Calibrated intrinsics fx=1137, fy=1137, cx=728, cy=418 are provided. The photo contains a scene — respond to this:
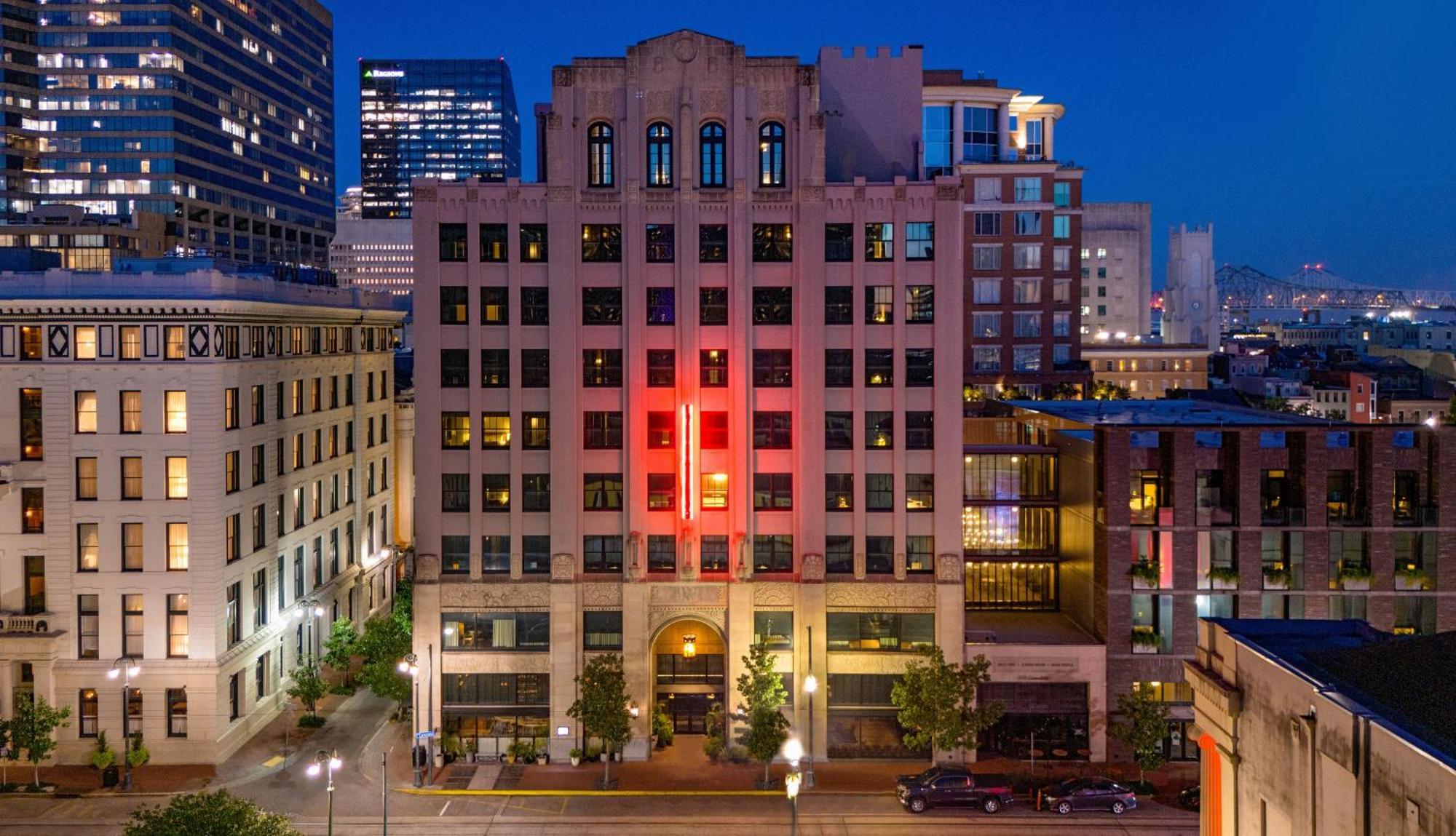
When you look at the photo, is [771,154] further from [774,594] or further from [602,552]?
[774,594]

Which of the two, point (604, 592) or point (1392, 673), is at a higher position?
point (1392, 673)

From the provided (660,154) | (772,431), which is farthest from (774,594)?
(660,154)

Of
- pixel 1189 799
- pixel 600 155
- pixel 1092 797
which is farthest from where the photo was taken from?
pixel 600 155

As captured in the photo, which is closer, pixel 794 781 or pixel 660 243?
pixel 794 781

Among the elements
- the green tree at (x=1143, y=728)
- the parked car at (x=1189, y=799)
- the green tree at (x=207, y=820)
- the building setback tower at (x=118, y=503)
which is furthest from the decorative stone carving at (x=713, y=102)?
the green tree at (x=207, y=820)

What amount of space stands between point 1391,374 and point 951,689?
146 meters

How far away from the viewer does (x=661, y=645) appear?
186ft

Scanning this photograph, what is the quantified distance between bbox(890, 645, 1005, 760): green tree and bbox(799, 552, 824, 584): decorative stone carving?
6.14 metres

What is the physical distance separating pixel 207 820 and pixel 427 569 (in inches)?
994

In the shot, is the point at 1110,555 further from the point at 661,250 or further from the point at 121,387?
the point at 121,387

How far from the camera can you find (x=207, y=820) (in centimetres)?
3052

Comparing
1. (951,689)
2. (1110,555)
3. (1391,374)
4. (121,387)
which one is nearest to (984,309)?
(1110,555)

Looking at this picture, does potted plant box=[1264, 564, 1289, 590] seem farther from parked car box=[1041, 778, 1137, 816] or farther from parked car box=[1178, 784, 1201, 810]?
parked car box=[1041, 778, 1137, 816]

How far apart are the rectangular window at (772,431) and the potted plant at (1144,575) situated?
17.4 m
